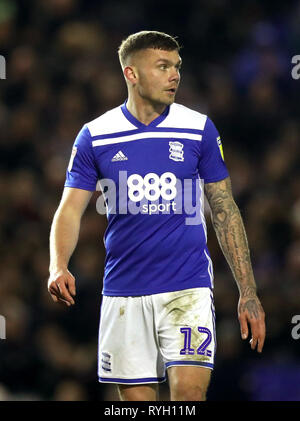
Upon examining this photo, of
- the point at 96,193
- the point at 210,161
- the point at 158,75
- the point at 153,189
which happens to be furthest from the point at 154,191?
the point at 96,193

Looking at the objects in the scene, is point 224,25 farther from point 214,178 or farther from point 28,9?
point 214,178

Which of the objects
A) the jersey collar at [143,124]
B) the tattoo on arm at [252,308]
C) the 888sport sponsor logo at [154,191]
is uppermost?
the jersey collar at [143,124]

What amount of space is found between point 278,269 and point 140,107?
3335 mm

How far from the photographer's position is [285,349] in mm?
7973

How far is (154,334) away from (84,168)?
984 millimetres

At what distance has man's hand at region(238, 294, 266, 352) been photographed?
520 cm

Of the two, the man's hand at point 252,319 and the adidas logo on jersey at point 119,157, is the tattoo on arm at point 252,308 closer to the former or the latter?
the man's hand at point 252,319

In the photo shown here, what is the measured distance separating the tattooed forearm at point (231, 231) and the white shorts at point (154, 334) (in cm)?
20

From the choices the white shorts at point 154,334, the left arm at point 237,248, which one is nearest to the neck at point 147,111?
the left arm at point 237,248

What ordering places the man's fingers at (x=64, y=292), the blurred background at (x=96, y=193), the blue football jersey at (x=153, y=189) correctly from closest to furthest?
1. the man's fingers at (x=64, y=292)
2. the blue football jersey at (x=153, y=189)
3. the blurred background at (x=96, y=193)

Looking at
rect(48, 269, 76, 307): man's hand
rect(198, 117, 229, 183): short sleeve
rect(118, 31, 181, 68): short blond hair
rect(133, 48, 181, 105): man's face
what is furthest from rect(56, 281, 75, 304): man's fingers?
rect(118, 31, 181, 68): short blond hair

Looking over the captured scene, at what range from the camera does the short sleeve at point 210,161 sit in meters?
5.45

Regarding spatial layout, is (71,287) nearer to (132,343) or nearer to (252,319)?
(132,343)

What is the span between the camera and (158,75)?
5484 millimetres
